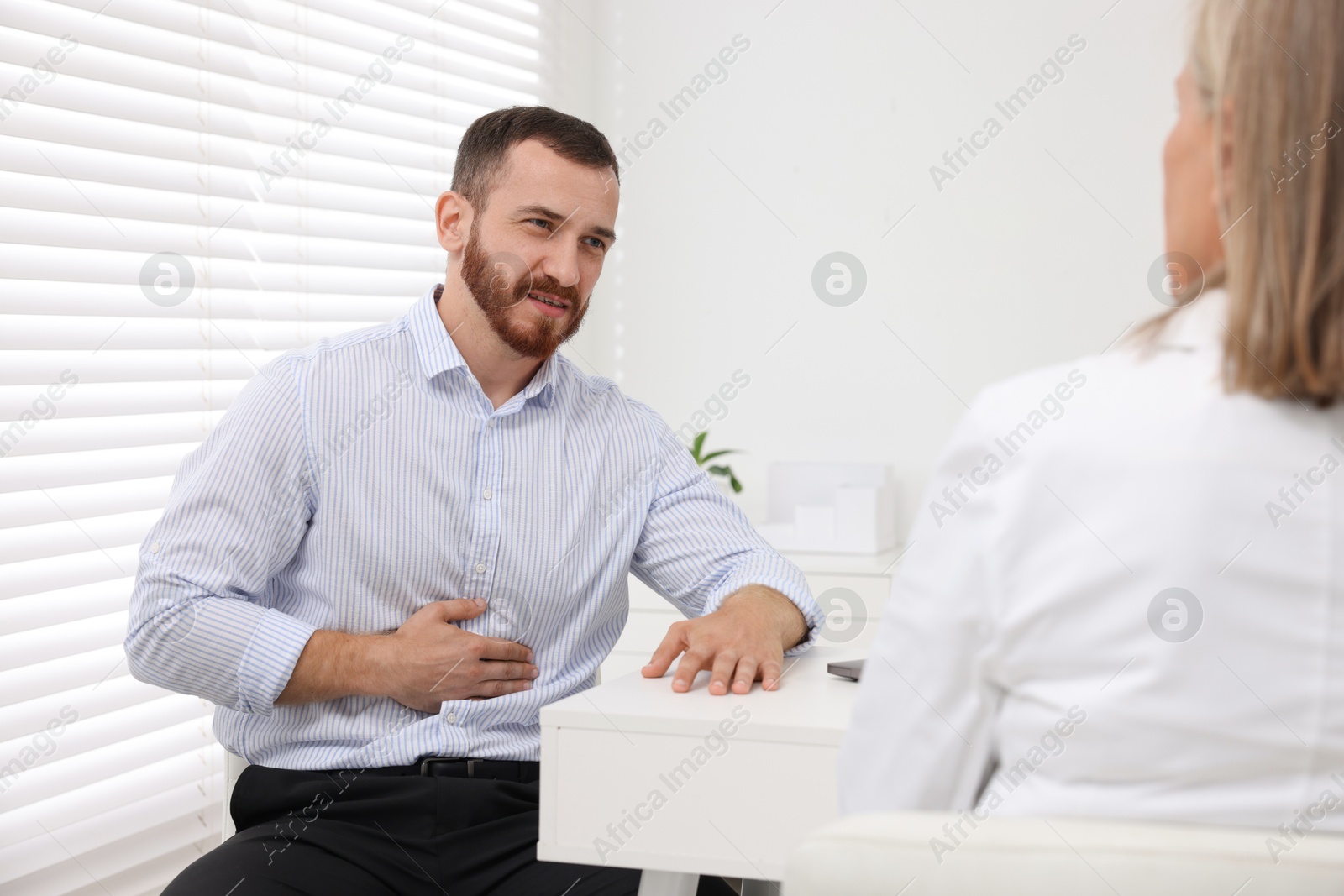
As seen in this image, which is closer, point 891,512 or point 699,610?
point 699,610

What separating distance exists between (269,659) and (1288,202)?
1.18 metres

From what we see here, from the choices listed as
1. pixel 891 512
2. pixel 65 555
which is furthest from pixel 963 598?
pixel 891 512

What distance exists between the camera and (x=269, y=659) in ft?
4.50

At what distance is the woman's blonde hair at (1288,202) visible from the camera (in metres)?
0.63

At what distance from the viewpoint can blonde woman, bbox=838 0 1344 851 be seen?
2.04 feet

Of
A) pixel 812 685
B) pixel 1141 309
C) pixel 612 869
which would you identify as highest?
pixel 1141 309

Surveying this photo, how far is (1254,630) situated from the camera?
0.63 metres

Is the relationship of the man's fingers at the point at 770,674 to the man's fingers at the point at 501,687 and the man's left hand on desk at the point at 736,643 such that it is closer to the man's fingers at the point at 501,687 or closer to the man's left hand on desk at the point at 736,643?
the man's left hand on desk at the point at 736,643

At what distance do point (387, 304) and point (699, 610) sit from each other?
1313 millimetres

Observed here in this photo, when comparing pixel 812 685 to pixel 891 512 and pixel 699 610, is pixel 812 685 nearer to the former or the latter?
pixel 699 610

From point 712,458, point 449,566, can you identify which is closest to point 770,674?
point 449,566

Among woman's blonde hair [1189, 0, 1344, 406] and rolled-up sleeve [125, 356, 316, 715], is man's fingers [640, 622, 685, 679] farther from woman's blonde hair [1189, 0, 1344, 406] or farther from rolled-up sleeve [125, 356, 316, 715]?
woman's blonde hair [1189, 0, 1344, 406]

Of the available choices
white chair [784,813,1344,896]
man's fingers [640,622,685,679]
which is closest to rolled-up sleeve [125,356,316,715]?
man's fingers [640,622,685,679]

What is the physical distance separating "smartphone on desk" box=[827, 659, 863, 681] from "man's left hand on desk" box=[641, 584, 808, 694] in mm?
63
